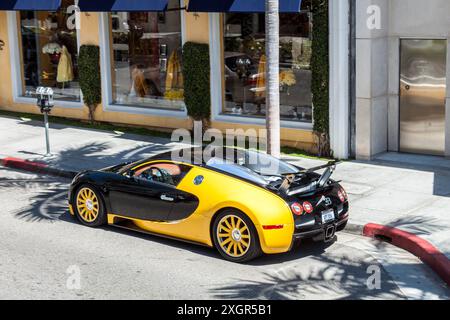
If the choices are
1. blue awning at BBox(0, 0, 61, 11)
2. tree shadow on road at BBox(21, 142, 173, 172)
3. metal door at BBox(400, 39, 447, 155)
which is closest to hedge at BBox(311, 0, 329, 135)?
metal door at BBox(400, 39, 447, 155)

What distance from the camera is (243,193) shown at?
33.7 feet

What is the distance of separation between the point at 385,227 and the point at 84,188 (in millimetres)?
4583

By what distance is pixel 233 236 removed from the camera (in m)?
10.4

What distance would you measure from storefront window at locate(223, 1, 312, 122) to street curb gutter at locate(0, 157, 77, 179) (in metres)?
4.53

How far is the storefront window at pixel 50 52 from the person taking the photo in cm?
2173

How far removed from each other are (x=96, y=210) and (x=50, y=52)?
38.2ft

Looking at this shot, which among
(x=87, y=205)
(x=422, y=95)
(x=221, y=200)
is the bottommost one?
(x=87, y=205)

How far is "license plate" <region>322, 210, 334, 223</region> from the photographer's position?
411 inches

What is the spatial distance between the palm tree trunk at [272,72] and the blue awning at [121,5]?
15.5ft

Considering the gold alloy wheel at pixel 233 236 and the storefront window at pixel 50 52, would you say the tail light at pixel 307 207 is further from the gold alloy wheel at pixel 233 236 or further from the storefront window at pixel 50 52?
the storefront window at pixel 50 52

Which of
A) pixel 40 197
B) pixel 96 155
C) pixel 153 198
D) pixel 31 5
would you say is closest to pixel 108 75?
pixel 31 5

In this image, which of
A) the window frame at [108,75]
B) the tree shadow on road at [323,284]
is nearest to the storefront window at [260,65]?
the window frame at [108,75]

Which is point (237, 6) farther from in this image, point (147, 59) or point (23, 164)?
point (23, 164)

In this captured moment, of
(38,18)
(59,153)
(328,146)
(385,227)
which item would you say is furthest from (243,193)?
(38,18)
